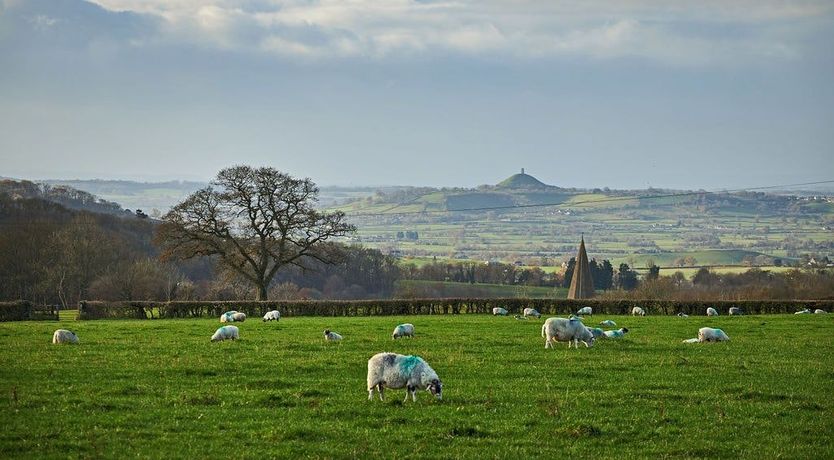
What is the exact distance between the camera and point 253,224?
67500mm

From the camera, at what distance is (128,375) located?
70.8 feet

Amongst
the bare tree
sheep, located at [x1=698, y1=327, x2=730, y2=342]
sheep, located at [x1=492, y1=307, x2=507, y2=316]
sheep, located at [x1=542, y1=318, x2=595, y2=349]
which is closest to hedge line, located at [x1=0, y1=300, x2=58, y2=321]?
the bare tree

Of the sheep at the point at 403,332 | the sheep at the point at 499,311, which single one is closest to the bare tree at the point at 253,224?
the sheep at the point at 499,311

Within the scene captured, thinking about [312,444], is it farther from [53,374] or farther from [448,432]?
[53,374]

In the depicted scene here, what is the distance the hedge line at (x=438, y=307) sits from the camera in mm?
58750

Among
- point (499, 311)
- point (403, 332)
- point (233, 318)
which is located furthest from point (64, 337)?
point (499, 311)

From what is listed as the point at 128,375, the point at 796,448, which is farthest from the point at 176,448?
the point at 796,448

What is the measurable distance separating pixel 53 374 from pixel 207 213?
4552 cm

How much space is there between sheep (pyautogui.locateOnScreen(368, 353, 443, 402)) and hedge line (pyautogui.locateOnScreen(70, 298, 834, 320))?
40.8 meters

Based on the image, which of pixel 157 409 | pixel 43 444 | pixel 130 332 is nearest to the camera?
pixel 43 444

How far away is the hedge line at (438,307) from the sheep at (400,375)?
134 ft

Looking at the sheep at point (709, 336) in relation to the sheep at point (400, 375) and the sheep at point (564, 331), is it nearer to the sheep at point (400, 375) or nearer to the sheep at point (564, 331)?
the sheep at point (564, 331)

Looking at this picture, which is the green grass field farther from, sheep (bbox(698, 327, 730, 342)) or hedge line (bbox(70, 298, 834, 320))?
hedge line (bbox(70, 298, 834, 320))

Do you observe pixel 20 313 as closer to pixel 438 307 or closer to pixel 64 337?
pixel 438 307
